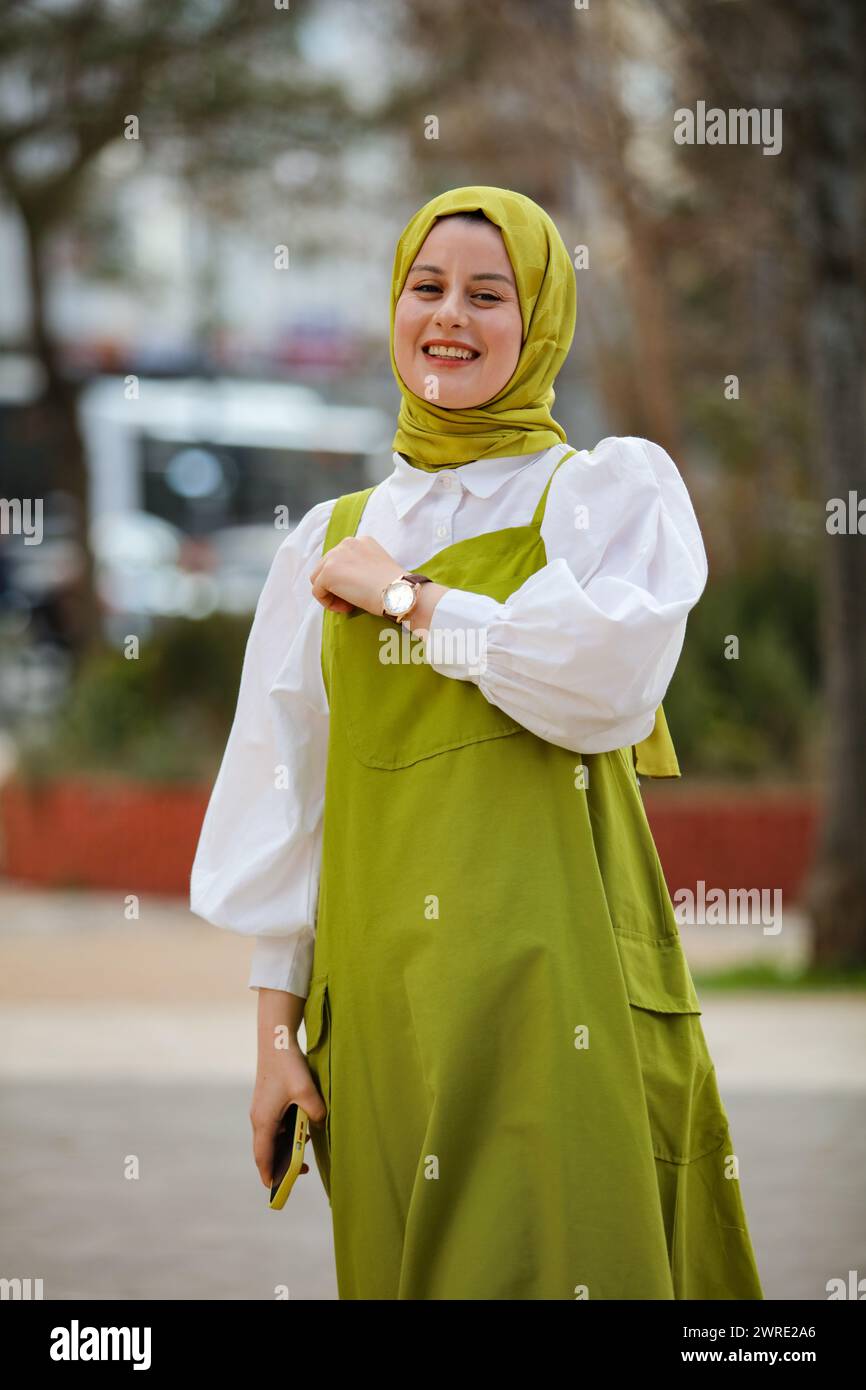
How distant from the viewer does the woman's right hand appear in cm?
268

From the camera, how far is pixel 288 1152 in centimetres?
275

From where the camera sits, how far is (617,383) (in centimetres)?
1530

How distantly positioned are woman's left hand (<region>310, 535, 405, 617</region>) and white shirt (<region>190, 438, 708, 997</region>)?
3.6 inches

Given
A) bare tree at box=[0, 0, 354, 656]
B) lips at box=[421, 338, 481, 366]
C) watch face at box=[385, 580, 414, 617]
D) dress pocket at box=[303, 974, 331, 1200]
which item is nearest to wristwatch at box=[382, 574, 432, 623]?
watch face at box=[385, 580, 414, 617]

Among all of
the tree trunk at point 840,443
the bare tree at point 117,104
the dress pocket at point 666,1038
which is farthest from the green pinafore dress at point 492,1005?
the bare tree at point 117,104

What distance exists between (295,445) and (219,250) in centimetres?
904

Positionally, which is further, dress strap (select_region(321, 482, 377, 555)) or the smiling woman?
dress strap (select_region(321, 482, 377, 555))

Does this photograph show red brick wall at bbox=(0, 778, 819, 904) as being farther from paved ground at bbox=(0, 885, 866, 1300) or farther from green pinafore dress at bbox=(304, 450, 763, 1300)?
green pinafore dress at bbox=(304, 450, 763, 1300)

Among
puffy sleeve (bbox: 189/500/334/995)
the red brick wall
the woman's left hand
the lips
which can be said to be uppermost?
the red brick wall

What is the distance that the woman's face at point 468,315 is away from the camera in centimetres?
258

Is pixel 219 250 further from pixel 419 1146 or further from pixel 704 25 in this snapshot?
pixel 419 1146

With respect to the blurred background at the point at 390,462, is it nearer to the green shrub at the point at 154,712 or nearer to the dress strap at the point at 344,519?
the green shrub at the point at 154,712

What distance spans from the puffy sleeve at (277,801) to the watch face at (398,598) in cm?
27

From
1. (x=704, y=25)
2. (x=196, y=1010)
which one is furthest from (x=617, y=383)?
(x=196, y=1010)
